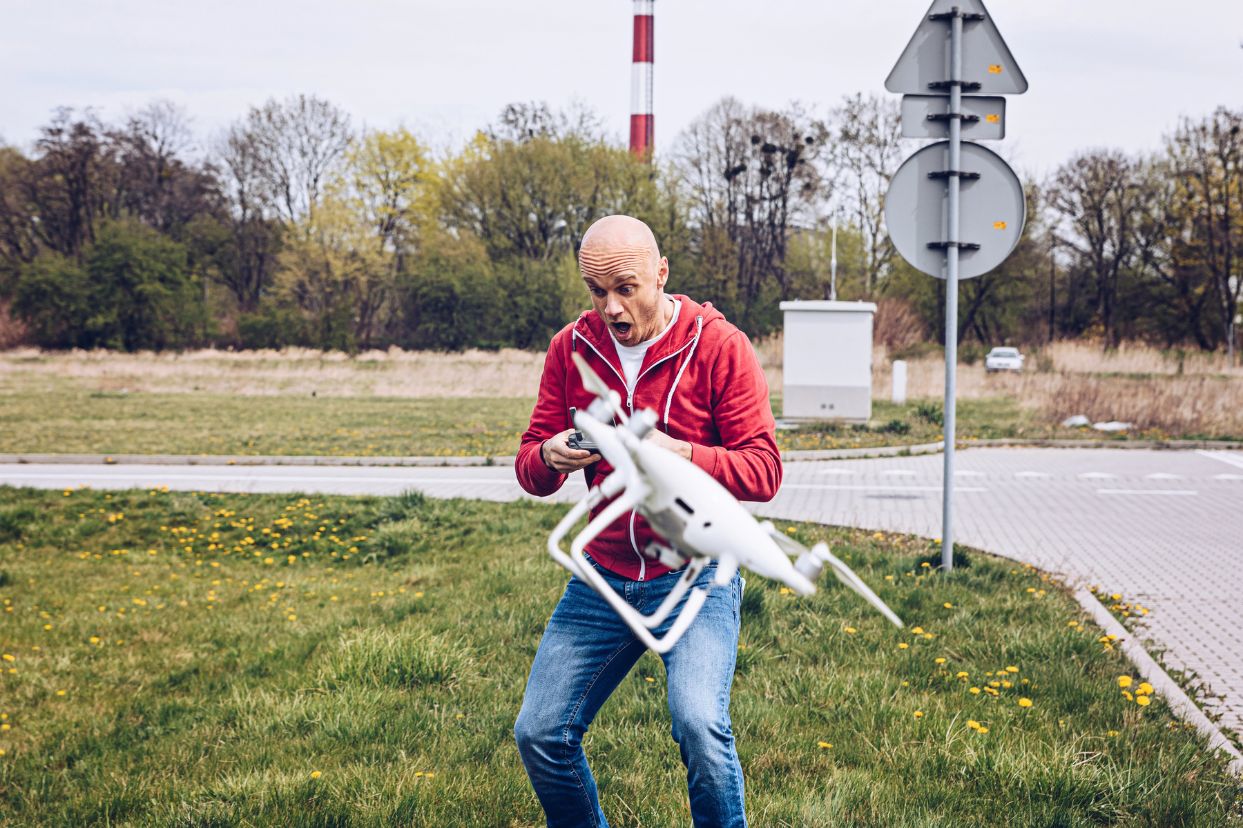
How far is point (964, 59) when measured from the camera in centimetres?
724

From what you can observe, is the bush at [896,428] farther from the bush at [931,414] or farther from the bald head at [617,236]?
the bald head at [617,236]

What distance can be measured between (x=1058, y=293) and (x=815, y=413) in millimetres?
43246

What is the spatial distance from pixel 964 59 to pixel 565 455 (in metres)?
5.71

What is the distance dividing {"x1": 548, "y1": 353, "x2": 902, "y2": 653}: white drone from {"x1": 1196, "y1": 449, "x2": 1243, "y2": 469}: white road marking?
14.0 meters

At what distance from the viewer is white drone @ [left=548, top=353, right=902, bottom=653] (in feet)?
5.91

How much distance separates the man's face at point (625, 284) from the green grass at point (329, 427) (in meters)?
12.3

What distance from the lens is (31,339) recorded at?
165 ft

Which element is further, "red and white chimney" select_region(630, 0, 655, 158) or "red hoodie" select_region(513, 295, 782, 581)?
"red and white chimney" select_region(630, 0, 655, 158)

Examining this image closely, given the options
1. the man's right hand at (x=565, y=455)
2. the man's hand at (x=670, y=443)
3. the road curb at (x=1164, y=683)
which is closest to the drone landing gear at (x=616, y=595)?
the man's hand at (x=670, y=443)

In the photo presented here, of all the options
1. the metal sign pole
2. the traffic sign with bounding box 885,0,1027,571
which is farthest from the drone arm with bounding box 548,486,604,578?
the traffic sign with bounding box 885,0,1027,571

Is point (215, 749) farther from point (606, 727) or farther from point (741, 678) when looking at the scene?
point (741, 678)

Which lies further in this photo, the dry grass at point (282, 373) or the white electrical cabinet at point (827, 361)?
the dry grass at point (282, 373)

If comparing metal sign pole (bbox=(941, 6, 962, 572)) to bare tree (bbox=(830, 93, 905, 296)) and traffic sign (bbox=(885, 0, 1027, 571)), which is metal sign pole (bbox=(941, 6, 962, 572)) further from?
bare tree (bbox=(830, 93, 905, 296))

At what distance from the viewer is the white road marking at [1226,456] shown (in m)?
14.3
